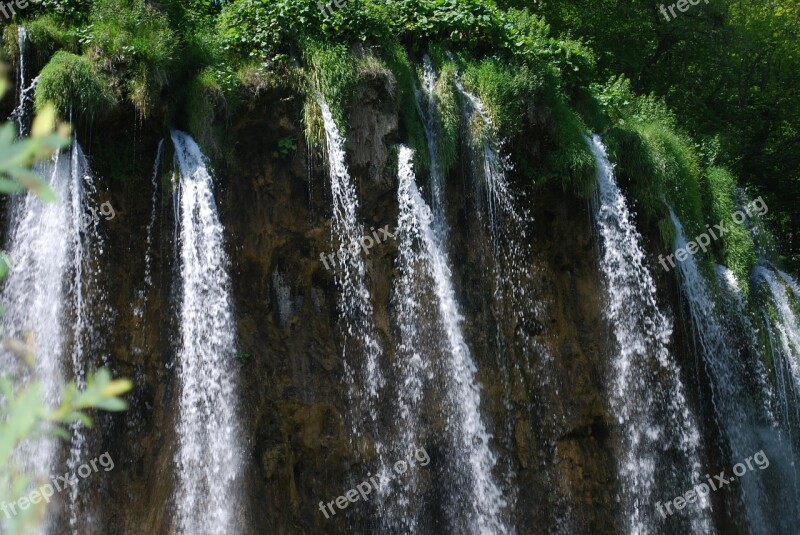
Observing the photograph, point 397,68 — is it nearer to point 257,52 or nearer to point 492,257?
point 257,52

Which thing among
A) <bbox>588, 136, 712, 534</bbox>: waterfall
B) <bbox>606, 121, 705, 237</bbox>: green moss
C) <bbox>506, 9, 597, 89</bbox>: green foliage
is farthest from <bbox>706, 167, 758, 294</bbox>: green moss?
<bbox>506, 9, 597, 89</bbox>: green foliage

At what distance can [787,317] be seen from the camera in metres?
10.1

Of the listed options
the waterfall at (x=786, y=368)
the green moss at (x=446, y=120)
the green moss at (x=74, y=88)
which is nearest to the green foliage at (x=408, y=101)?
the green moss at (x=446, y=120)

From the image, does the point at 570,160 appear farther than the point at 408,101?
Yes

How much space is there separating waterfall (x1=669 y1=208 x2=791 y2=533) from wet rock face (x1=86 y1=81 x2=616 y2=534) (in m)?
1.43

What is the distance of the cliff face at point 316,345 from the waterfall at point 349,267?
0.11 meters

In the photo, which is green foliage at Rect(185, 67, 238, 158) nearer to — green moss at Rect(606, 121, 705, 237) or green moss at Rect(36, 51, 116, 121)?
green moss at Rect(36, 51, 116, 121)

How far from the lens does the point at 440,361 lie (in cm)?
805

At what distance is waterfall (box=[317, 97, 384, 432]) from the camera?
8.08 m

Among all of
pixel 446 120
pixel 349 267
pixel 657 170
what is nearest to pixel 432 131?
pixel 446 120

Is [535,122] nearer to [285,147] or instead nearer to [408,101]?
[408,101]

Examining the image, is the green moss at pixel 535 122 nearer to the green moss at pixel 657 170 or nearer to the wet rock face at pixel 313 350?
the wet rock face at pixel 313 350

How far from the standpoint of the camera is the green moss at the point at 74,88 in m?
7.21

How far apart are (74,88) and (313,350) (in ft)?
11.0
